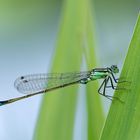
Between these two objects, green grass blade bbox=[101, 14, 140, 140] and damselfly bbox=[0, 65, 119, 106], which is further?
damselfly bbox=[0, 65, 119, 106]

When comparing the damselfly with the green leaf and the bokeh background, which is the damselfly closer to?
the green leaf

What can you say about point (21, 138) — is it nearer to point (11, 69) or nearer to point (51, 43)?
point (11, 69)

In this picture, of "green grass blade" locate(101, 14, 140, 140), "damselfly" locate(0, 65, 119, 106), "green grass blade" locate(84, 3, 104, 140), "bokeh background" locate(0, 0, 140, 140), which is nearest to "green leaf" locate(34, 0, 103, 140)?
"green grass blade" locate(84, 3, 104, 140)

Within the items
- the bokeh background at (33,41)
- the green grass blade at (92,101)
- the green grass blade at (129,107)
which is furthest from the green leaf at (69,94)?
the bokeh background at (33,41)

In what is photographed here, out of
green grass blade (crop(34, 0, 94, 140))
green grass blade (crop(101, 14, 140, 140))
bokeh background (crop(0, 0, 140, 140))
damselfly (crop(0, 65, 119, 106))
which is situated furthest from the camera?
bokeh background (crop(0, 0, 140, 140))

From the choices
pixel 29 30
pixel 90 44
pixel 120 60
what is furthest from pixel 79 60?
pixel 29 30

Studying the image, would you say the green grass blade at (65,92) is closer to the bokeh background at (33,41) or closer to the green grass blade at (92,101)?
the green grass blade at (92,101)
